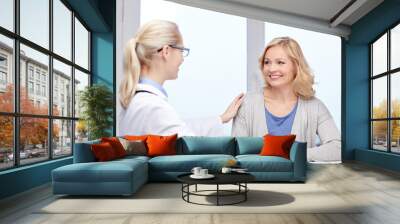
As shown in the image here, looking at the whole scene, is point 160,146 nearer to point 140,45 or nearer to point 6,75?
point 140,45

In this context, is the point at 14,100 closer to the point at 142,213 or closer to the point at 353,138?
the point at 142,213

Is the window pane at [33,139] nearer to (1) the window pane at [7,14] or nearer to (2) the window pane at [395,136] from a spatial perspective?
(1) the window pane at [7,14]

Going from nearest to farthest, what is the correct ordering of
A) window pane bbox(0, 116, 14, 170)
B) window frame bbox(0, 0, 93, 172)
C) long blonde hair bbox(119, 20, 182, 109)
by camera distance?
window pane bbox(0, 116, 14, 170) < window frame bbox(0, 0, 93, 172) < long blonde hair bbox(119, 20, 182, 109)

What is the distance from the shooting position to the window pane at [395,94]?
7767 millimetres

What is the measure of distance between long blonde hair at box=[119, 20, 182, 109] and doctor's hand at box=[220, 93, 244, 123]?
67.1 inches

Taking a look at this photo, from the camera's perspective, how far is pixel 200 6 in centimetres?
809

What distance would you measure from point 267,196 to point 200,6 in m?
4.66

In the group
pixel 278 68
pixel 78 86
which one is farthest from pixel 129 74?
pixel 278 68

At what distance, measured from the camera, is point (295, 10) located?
8.09 meters

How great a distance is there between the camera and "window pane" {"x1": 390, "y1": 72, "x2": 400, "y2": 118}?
777cm

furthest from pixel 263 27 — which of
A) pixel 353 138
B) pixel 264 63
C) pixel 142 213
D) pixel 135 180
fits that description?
pixel 142 213

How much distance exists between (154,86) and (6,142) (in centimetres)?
353

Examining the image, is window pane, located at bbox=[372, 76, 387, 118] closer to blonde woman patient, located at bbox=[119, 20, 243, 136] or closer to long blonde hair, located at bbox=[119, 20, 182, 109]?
blonde woman patient, located at bbox=[119, 20, 243, 136]

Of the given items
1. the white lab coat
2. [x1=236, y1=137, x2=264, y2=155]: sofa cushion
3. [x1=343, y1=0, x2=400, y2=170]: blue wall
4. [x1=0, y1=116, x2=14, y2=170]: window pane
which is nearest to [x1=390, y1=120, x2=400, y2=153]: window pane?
[x1=343, y1=0, x2=400, y2=170]: blue wall
